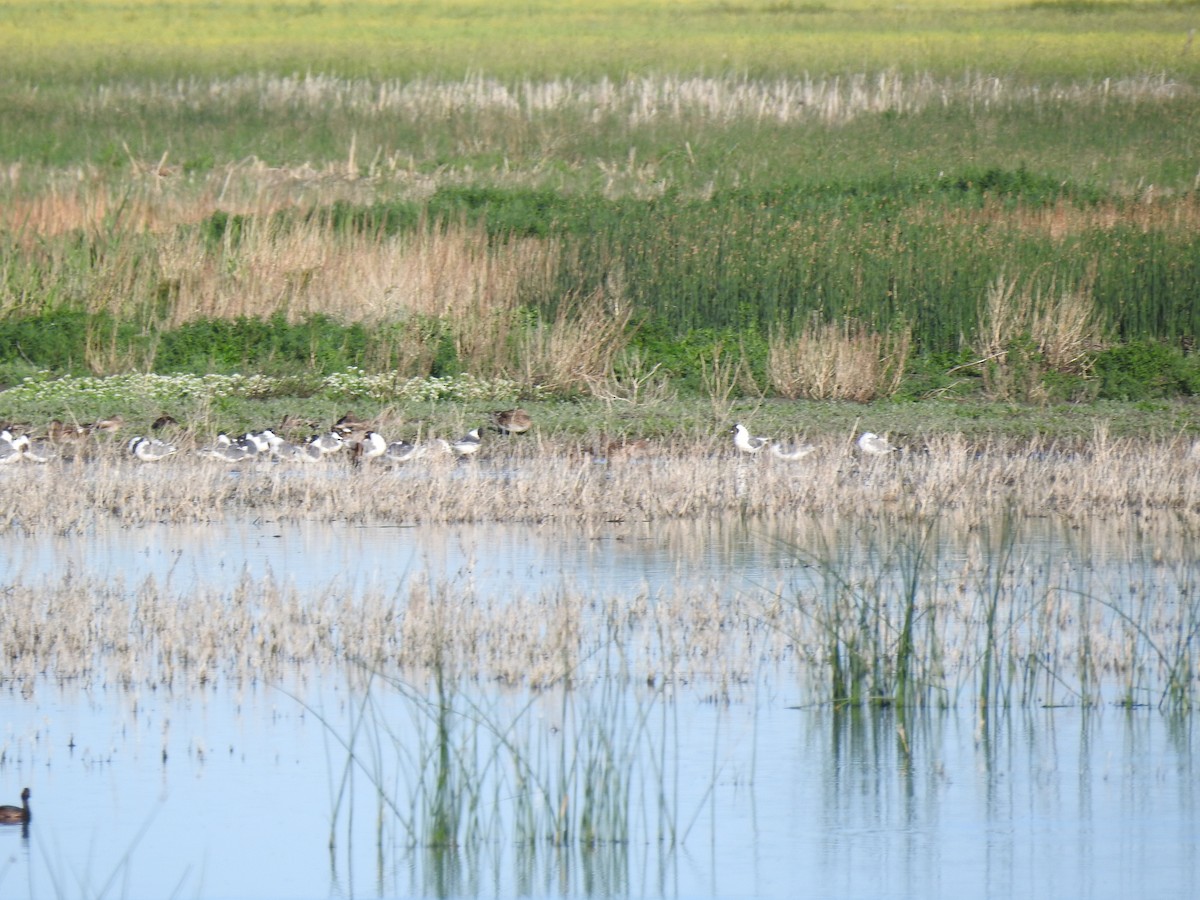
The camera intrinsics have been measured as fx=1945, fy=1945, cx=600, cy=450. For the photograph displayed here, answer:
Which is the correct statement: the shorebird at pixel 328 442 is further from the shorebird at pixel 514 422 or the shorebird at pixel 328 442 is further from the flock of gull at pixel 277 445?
the shorebird at pixel 514 422

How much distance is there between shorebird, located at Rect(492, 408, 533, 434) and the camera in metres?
14.4

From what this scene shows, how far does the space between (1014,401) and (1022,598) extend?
6930 millimetres

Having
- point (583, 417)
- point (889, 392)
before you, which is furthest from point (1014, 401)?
point (583, 417)

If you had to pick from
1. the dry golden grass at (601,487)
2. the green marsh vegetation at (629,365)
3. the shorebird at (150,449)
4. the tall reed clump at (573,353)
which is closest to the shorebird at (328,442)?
the dry golden grass at (601,487)

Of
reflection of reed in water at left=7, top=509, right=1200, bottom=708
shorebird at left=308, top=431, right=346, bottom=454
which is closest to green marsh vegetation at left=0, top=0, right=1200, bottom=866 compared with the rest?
reflection of reed in water at left=7, top=509, right=1200, bottom=708

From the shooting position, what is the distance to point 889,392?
16344mm

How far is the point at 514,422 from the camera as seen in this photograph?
14430 millimetres

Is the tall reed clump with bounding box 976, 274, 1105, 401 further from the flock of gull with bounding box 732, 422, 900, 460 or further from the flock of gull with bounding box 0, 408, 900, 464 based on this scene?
the flock of gull with bounding box 732, 422, 900, 460

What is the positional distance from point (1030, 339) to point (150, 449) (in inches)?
302

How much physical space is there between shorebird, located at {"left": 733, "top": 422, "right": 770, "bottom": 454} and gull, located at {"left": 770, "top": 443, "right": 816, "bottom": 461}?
3.4 inches

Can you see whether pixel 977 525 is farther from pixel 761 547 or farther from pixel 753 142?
pixel 753 142

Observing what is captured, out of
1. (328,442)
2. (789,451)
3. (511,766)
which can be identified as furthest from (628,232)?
(511,766)

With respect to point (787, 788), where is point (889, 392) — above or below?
below

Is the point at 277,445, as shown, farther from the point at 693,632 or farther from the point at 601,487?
the point at 693,632
